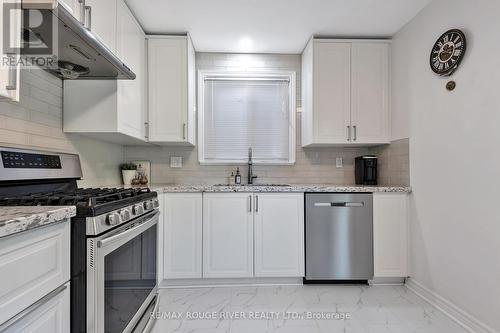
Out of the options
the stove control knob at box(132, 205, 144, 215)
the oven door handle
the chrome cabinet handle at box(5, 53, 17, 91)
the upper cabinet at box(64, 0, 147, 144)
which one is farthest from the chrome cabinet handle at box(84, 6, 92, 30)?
the oven door handle

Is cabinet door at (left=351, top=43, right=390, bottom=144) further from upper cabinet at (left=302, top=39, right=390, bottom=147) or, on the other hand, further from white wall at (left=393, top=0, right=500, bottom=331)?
white wall at (left=393, top=0, right=500, bottom=331)

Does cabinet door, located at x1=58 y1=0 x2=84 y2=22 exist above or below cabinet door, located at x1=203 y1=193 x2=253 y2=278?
above

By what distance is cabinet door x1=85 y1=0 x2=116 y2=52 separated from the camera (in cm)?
160

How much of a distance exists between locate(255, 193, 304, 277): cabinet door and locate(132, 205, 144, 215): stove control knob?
107 cm

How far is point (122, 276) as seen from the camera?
136 centimetres

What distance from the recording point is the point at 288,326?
178 centimetres

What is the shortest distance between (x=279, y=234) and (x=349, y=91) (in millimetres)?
1572

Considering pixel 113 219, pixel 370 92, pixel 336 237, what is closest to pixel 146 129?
pixel 113 219

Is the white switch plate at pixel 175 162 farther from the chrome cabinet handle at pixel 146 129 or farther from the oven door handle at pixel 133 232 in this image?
the oven door handle at pixel 133 232

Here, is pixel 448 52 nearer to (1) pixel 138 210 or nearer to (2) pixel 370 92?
(2) pixel 370 92

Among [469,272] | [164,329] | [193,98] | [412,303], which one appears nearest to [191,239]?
[164,329]

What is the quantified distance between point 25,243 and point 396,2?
2.76 metres

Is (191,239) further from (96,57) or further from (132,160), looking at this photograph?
(96,57)

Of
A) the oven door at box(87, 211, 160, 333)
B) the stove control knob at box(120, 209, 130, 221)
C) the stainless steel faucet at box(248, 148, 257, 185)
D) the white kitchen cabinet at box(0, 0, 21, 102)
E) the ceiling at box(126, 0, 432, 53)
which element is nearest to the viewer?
the white kitchen cabinet at box(0, 0, 21, 102)
